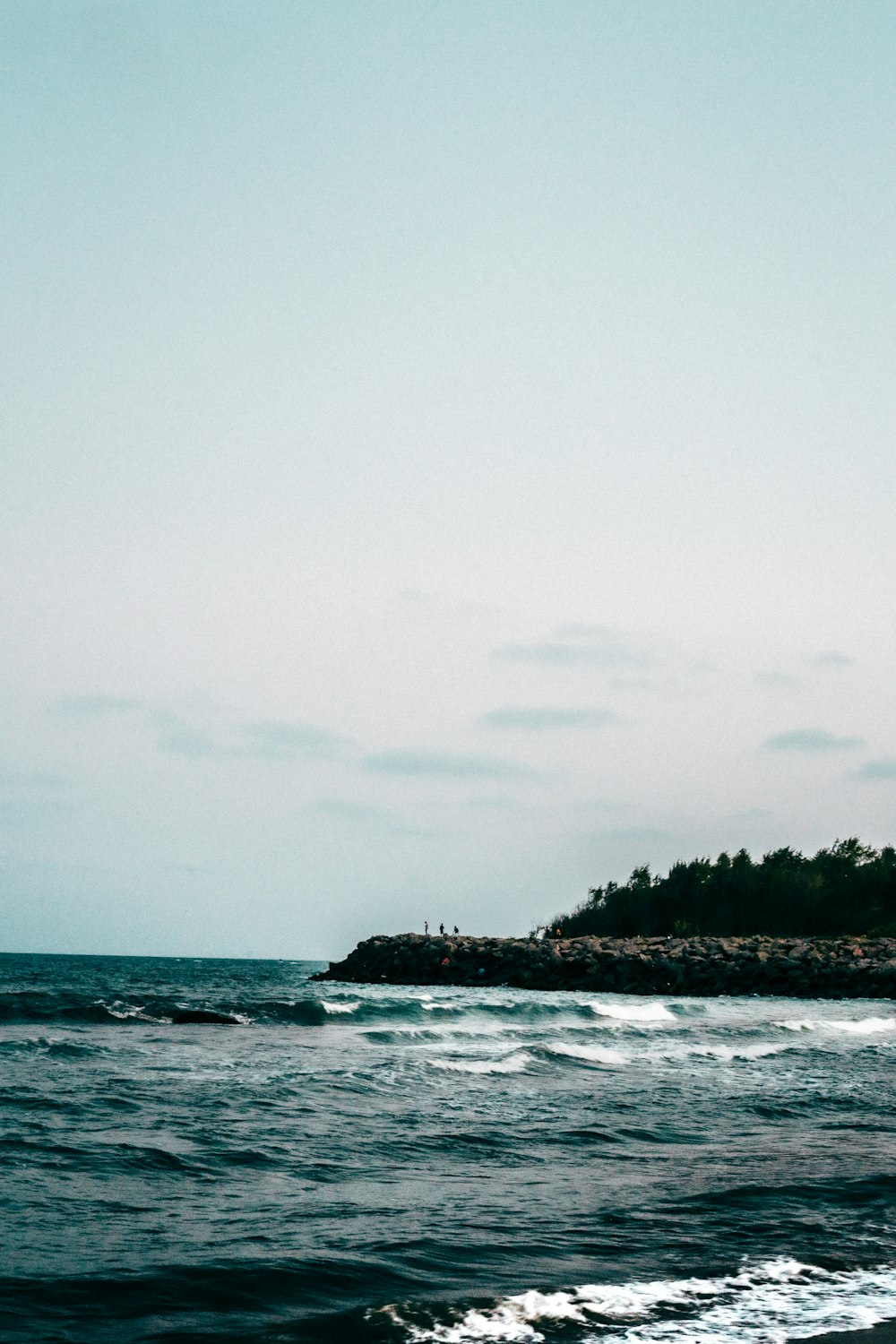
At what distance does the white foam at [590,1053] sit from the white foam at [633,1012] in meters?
8.49

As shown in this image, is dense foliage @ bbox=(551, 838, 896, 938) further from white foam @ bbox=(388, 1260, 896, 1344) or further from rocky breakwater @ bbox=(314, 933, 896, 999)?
white foam @ bbox=(388, 1260, 896, 1344)

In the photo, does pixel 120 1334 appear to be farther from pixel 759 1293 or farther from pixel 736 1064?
pixel 736 1064

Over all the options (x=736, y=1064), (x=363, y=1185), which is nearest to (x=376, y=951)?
(x=736, y=1064)

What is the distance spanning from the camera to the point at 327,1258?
8.08 meters

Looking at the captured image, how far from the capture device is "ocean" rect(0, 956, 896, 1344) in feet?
23.2

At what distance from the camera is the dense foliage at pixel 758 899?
6581 centimetres

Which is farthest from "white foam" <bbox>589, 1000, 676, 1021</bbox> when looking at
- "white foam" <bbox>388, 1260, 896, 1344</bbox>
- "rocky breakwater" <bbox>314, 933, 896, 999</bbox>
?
"white foam" <bbox>388, 1260, 896, 1344</bbox>

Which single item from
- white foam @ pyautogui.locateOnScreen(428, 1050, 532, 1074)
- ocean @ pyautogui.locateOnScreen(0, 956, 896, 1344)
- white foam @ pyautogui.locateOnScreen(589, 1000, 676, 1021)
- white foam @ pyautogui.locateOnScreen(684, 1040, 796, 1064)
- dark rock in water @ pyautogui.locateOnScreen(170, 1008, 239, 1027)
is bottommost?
white foam @ pyautogui.locateOnScreen(589, 1000, 676, 1021)

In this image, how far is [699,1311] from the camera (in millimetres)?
7230

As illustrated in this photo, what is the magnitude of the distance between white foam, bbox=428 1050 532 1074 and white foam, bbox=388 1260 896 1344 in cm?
1243

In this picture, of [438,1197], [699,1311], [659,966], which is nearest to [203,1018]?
[438,1197]

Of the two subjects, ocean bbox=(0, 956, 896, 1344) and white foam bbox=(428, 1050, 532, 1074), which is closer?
ocean bbox=(0, 956, 896, 1344)

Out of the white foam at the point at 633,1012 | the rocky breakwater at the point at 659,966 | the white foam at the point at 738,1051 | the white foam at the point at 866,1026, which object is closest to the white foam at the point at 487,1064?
the white foam at the point at 738,1051

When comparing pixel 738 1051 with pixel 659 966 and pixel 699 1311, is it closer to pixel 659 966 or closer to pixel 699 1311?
pixel 699 1311
